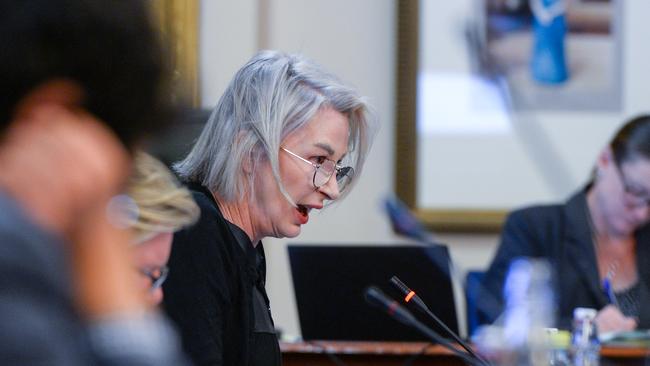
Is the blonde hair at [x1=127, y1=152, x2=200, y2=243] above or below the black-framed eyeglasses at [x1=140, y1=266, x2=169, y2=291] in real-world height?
above

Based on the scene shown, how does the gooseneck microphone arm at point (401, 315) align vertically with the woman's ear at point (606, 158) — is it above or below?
above

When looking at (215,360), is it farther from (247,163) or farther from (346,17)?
(346,17)

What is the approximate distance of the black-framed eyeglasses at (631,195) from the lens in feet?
11.0

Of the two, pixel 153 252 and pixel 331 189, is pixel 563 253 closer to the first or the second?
pixel 331 189

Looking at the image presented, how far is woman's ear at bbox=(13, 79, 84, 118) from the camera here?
547 mm

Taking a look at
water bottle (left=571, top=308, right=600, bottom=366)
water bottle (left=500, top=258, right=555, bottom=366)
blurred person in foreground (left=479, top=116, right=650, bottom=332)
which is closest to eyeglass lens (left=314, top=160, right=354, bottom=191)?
water bottle (left=571, top=308, right=600, bottom=366)

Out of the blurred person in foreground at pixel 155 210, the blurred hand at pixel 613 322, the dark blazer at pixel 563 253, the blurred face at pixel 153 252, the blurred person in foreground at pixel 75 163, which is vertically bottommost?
the blurred hand at pixel 613 322

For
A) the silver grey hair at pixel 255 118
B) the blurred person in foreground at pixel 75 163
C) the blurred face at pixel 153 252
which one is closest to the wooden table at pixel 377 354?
the silver grey hair at pixel 255 118

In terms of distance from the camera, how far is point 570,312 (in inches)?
128

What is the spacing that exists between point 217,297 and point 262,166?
38 cm

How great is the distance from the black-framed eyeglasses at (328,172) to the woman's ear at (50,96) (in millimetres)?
1646

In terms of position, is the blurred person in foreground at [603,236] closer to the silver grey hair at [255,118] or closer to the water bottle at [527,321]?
the silver grey hair at [255,118]

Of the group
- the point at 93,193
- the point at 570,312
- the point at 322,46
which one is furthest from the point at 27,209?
the point at 322,46

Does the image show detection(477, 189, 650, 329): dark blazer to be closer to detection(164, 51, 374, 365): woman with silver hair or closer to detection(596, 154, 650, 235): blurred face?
detection(596, 154, 650, 235): blurred face
